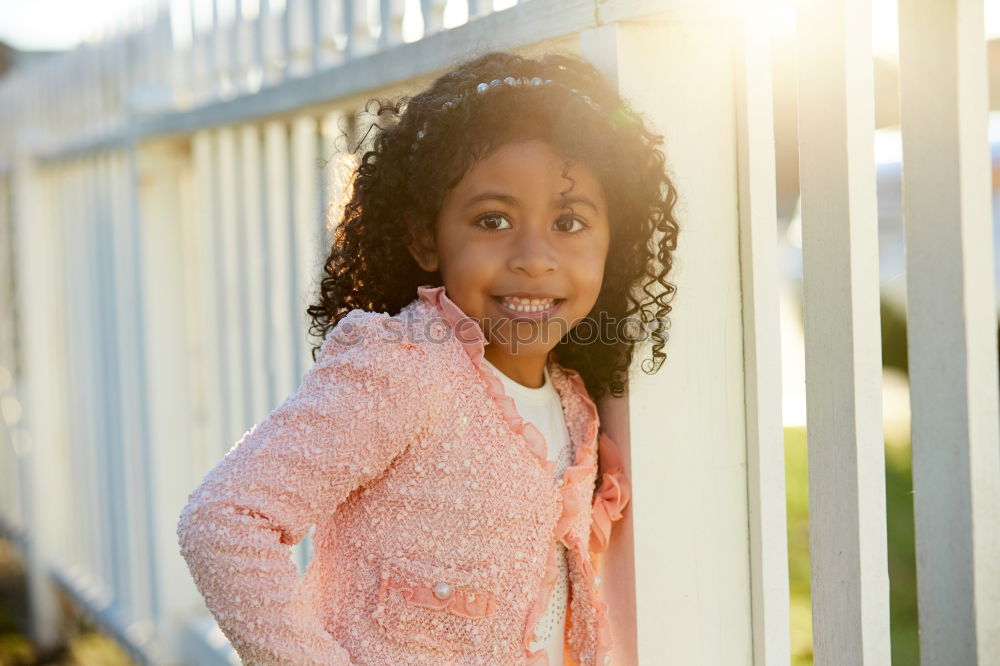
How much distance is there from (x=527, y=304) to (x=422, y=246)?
0.25 meters

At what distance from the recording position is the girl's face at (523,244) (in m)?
1.70

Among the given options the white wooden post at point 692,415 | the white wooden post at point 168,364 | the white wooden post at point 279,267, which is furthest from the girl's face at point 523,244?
the white wooden post at point 168,364

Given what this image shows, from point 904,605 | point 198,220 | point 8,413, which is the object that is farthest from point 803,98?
point 8,413

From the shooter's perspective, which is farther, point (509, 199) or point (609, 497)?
point (609, 497)

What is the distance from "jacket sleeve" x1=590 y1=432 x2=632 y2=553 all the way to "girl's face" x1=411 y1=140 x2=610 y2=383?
247 millimetres

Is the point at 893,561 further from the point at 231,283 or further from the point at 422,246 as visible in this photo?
the point at 422,246

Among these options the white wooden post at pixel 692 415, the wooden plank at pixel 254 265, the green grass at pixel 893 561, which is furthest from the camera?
the green grass at pixel 893 561

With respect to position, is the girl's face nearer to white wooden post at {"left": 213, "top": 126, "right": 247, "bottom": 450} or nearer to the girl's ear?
the girl's ear

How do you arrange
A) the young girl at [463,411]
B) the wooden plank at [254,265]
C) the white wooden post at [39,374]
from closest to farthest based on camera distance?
the young girl at [463,411] → the wooden plank at [254,265] → the white wooden post at [39,374]

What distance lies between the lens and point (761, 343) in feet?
6.03

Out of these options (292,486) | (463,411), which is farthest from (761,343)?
(292,486)

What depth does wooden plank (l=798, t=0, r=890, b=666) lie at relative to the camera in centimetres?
152

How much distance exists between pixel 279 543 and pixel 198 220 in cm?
224

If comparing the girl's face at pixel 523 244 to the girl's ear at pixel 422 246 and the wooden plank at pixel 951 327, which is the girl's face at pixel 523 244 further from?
the wooden plank at pixel 951 327
